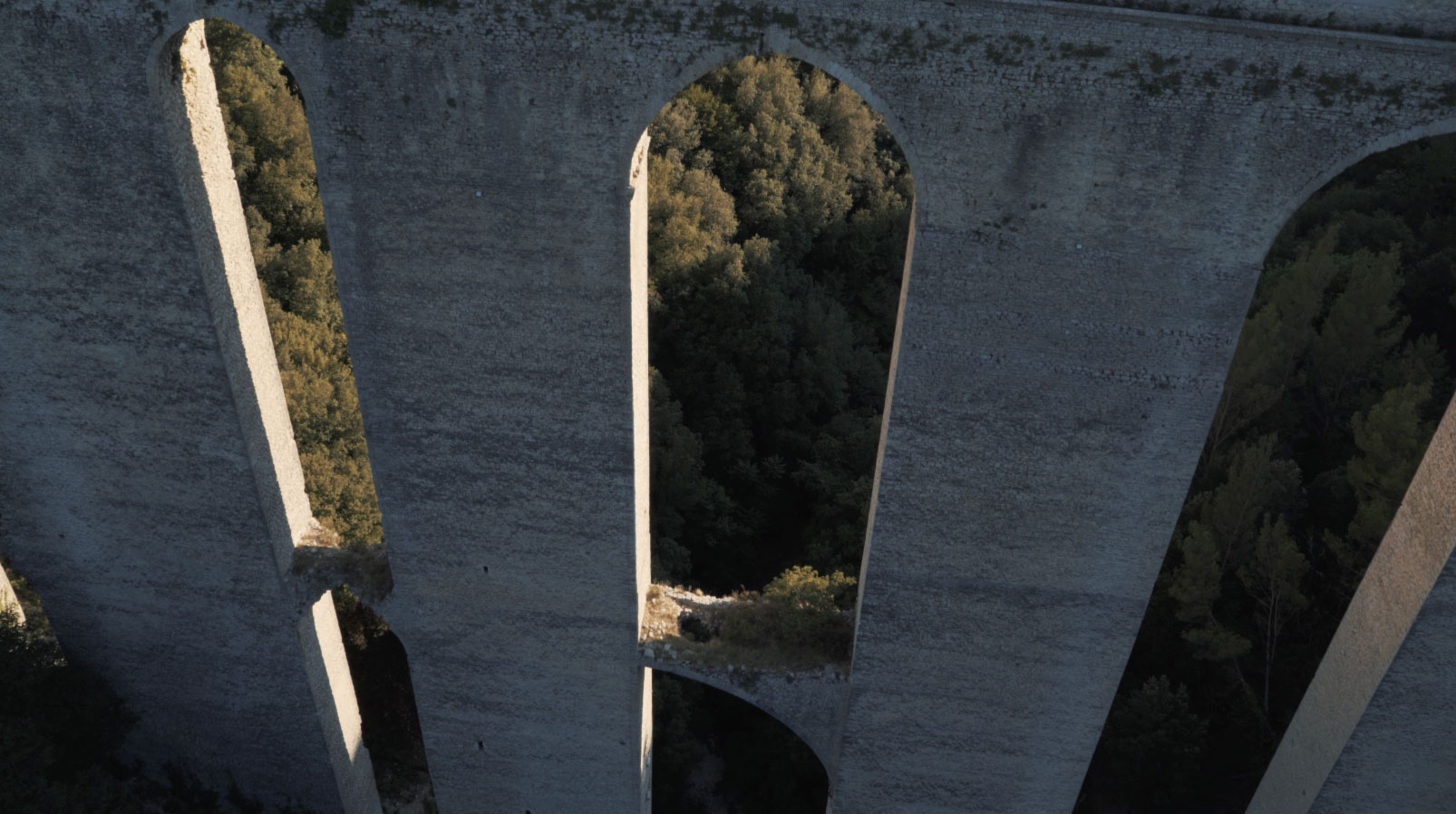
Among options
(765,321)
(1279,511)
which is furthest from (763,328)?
(1279,511)

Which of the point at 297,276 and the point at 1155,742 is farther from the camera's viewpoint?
the point at 297,276

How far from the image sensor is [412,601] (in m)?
12.0

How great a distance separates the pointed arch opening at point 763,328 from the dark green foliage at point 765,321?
1.6 inches

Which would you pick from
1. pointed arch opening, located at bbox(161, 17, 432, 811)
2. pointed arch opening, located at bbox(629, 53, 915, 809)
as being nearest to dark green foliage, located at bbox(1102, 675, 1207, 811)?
pointed arch opening, located at bbox(629, 53, 915, 809)

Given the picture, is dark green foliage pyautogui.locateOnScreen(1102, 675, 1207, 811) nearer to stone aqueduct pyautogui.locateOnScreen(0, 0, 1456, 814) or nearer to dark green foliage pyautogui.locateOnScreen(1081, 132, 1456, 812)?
dark green foliage pyautogui.locateOnScreen(1081, 132, 1456, 812)

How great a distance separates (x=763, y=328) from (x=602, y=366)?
40.5 feet

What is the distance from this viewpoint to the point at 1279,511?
17.0m

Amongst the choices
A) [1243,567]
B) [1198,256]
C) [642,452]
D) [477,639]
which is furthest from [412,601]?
[1243,567]

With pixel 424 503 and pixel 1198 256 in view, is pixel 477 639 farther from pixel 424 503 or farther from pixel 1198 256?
pixel 1198 256

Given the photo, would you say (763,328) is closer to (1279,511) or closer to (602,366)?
(1279,511)

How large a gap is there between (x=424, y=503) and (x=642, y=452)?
2.31 m

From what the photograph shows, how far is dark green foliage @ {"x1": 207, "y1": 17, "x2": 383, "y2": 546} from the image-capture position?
16953mm

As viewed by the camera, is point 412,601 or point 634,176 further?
point 412,601

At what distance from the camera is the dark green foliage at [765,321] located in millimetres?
20594
